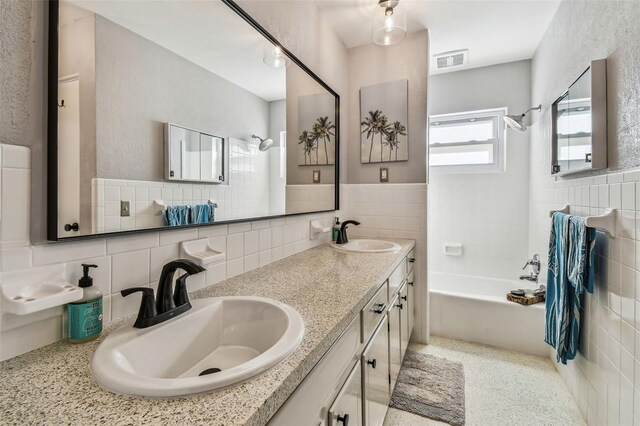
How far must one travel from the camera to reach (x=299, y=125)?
5.90ft

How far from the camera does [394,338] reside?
5.08ft

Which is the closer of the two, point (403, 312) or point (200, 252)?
point (200, 252)

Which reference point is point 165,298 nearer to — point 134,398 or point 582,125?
point 134,398

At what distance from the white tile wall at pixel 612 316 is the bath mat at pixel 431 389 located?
0.62 m

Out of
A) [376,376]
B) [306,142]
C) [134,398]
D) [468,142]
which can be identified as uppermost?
[468,142]

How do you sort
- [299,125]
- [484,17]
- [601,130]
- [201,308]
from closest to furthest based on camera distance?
[201,308] → [601,130] → [299,125] → [484,17]

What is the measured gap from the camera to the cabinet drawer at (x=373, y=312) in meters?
1.04

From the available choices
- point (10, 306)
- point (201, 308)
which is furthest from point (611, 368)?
point (10, 306)

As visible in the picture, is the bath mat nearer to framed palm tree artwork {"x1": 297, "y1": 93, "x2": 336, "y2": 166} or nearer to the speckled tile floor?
the speckled tile floor

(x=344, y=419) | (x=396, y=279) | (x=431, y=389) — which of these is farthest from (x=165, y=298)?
(x=431, y=389)

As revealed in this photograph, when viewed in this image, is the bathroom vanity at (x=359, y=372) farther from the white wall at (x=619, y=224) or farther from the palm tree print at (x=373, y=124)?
the palm tree print at (x=373, y=124)

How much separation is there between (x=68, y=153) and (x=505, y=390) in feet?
7.87

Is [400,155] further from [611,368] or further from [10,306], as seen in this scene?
[10,306]

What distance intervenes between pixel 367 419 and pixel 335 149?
5.70 feet
